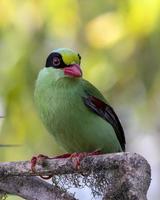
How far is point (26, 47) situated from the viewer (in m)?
5.20

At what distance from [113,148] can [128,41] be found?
1.22m

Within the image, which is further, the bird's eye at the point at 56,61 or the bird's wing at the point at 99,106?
the bird's wing at the point at 99,106

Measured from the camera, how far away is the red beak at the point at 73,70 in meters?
3.71

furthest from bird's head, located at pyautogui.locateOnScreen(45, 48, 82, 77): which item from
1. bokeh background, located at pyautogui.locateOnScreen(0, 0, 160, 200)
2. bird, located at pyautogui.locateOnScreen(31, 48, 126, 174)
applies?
bokeh background, located at pyautogui.locateOnScreen(0, 0, 160, 200)

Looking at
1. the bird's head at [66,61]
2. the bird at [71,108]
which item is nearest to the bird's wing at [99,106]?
the bird at [71,108]

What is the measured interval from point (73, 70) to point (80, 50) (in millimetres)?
1892

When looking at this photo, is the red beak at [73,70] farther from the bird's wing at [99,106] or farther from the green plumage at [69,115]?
the bird's wing at [99,106]

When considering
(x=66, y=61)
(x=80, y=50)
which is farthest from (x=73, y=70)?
(x=80, y=50)

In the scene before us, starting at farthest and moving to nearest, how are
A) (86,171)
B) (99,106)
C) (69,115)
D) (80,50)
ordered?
(80,50) → (99,106) → (69,115) → (86,171)

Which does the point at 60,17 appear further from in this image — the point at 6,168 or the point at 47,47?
the point at 6,168

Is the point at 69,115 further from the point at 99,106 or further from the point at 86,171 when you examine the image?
the point at 86,171

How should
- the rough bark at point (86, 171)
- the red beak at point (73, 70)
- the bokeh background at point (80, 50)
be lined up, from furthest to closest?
1. the bokeh background at point (80, 50)
2. the red beak at point (73, 70)
3. the rough bark at point (86, 171)

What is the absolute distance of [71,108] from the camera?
12.7 feet

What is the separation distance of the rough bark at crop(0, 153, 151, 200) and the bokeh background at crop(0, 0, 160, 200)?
180 cm
